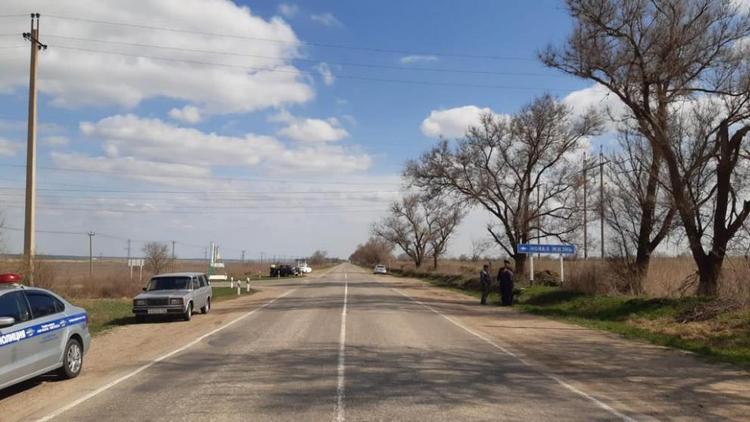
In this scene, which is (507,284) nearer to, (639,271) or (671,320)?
(639,271)

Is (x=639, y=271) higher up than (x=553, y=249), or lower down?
lower down

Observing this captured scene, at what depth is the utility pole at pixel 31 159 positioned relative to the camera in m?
24.4

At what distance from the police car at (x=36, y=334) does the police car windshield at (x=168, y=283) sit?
11.2 m

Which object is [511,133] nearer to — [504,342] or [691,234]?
[691,234]

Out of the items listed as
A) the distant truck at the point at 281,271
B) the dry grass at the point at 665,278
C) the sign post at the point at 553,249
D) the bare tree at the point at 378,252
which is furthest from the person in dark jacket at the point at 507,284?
the bare tree at the point at 378,252

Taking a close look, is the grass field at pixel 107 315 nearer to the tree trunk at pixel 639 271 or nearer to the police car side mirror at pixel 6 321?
the police car side mirror at pixel 6 321

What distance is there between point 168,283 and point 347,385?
1478 cm

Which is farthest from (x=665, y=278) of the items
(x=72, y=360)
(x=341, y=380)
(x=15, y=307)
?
(x=15, y=307)

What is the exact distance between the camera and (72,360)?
33.9 feet

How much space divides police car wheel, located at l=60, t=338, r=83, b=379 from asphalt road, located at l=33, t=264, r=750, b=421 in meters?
1.03

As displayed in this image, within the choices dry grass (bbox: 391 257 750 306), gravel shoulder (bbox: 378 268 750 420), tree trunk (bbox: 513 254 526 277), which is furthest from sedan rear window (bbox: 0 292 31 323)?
tree trunk (bbox: 513 254 526 277)

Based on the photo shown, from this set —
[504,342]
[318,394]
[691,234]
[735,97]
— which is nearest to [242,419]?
[318,394]

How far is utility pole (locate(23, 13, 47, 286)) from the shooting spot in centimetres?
2444

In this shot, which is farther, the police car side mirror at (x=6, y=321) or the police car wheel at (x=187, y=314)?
the police car wheel at (x=187, y=314)
